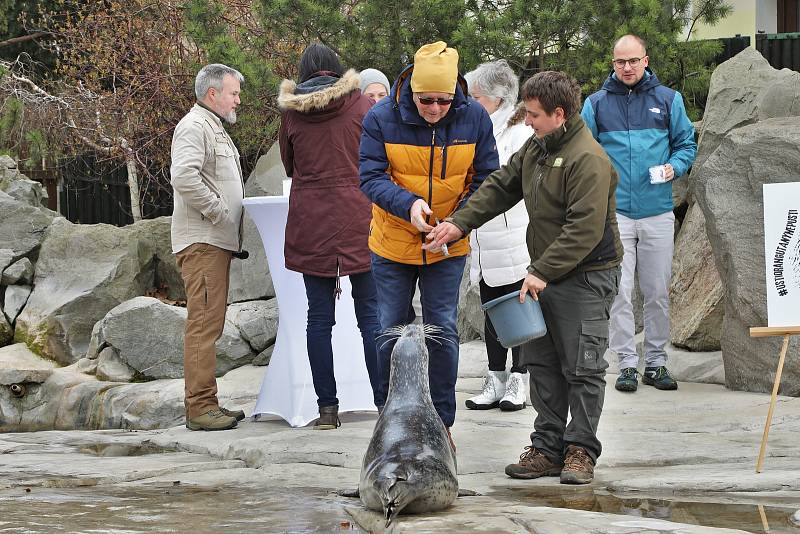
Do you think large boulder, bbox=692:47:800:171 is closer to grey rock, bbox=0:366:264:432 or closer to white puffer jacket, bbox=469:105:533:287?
white puffer jacket, bbox=469:105:533:287

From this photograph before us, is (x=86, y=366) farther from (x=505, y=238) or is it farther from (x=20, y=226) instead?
(x=505, y=238)

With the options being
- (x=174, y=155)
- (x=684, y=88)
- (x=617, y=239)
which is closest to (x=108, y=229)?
(x=174, y=155)

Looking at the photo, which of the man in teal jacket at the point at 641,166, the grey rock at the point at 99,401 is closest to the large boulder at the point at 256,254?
the grey rock at the point at 99,401

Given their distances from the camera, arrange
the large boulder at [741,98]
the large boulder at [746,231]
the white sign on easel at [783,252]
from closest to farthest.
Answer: the white sign on easel at [783,252] → the large boulder at [746,231] → the large boulder at [741,98]

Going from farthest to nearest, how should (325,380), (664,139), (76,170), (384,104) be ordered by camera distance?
(76,170) → (664,139) → (325,380) → (384,104)

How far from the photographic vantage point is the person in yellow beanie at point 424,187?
15.9ft

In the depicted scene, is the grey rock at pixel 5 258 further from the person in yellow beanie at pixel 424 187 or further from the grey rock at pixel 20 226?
Result: the person in yellow beanie at pixel 424 187

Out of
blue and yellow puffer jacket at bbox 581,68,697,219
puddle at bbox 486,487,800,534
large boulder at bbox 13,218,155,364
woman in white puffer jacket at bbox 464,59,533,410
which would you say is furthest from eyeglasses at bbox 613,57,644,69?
large boulder at bbox 13,218,155,364

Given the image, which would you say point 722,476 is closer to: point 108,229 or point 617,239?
point 617,239

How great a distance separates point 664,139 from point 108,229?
5.62 metres

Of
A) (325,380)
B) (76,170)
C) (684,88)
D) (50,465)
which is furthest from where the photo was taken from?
(76,170)

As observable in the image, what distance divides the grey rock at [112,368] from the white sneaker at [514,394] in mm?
3460

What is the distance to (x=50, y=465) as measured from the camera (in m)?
5.58

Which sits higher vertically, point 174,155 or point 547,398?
point 174,155
